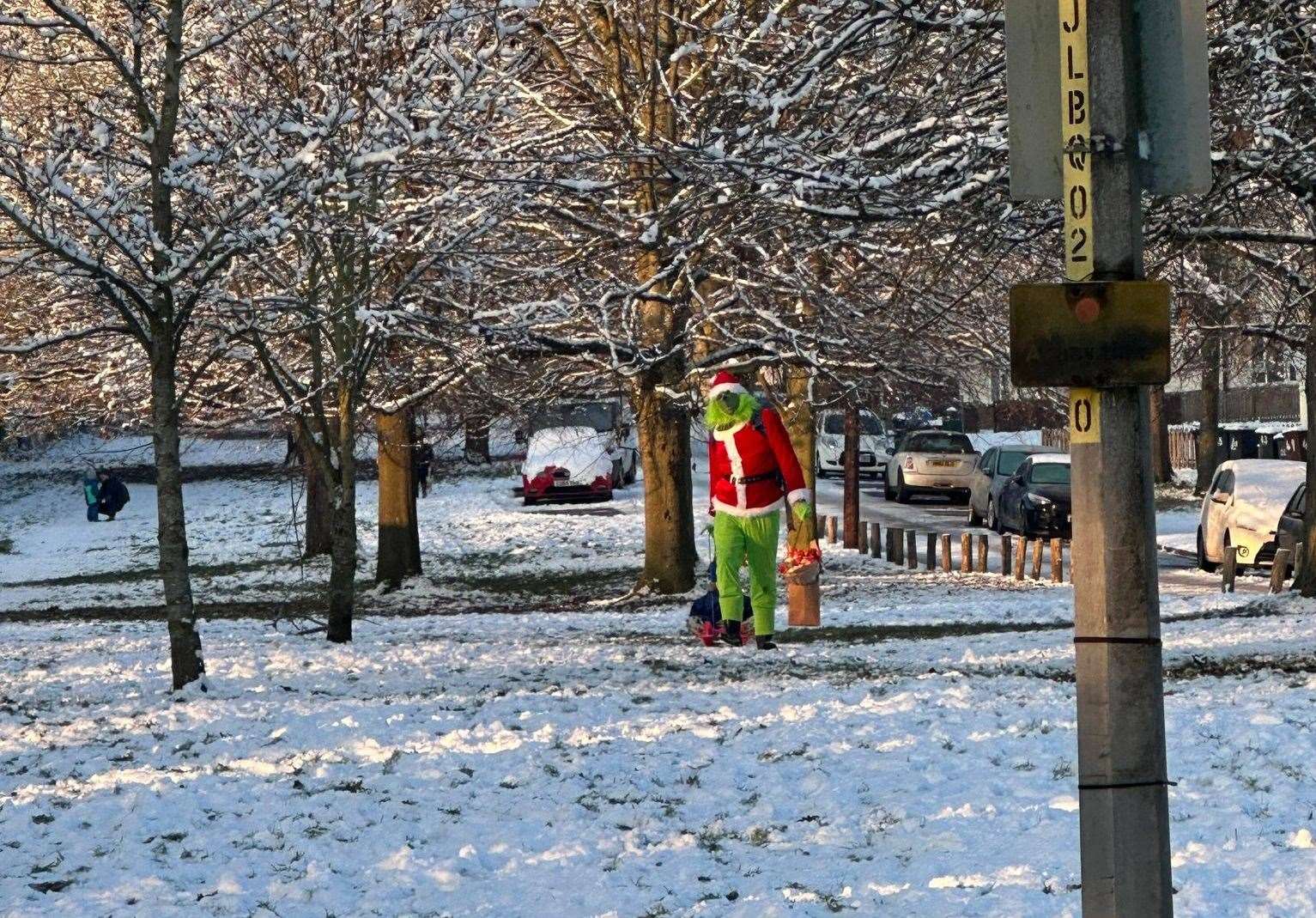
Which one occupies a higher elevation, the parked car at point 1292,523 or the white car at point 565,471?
the white car at point 565,471

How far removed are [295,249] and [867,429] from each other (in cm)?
2303

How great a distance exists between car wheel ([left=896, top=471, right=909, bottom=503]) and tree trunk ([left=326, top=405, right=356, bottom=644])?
93.1 feet

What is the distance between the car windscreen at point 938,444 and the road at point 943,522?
1.28 meters

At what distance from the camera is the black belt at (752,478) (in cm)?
1281

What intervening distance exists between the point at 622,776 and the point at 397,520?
670 inches

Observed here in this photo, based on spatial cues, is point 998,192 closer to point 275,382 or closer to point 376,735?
point 376,735

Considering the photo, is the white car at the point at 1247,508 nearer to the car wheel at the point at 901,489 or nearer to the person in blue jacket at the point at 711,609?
the person in blue jacket at the point at 711,609

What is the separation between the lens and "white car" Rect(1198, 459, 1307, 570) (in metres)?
23.2

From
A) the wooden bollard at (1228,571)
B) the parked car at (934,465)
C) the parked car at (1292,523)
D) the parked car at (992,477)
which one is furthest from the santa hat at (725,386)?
the parked car at (934,465)

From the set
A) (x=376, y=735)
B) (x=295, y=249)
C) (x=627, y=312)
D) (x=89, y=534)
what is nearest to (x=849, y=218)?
(x=376, y=735)

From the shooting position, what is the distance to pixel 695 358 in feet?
71.7

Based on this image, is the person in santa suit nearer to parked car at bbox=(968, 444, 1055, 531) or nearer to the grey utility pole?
the grey utility pole

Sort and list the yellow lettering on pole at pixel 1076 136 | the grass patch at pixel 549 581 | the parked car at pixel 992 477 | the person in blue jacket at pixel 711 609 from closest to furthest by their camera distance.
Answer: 1. the yellow lettering on pole at pixel 1076 136
2. the person in blue jacket at pixel 711 609
3. the grass patch at pixel 549 581
4. the parked car at pixel 992 477

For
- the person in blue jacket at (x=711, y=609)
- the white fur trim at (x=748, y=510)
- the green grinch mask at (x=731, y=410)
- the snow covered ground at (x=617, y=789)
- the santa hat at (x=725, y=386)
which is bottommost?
the snow covered ground at (x=617, y=789)
